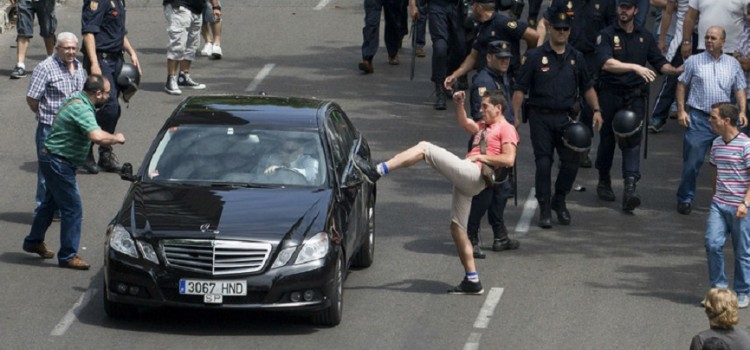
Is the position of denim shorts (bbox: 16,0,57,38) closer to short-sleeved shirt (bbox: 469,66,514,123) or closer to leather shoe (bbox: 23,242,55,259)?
leather shoe (bbox: 23,242,55,259)

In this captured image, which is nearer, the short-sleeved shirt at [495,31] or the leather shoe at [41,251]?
the leather shoe at [41,251]

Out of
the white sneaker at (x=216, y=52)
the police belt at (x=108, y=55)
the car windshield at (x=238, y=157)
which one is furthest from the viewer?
the white sneaker at (x=216, y=52)

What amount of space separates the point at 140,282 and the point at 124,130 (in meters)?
7.46

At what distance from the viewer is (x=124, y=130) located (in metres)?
19.2

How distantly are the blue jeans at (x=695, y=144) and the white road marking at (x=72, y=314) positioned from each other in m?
6.26

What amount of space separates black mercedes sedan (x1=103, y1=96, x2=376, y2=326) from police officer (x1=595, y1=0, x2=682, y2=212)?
129 inches

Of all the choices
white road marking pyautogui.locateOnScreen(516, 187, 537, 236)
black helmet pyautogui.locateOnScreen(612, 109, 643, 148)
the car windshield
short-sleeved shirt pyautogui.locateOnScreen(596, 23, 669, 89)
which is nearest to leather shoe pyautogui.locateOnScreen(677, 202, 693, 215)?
black helmet pyautogui.locateOnScreen(612, 109, 643, 148)

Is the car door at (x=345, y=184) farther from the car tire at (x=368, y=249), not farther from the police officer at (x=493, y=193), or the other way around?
the police officer at (x=493, y=193)

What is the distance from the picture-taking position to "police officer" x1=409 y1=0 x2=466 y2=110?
20.4 meters

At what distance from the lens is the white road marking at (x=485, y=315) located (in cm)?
1211

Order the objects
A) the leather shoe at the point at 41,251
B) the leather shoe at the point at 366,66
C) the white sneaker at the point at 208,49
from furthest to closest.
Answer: the white sneaker at the point at 208,49 → the leather shoe at the point at 366,66 → the leather shoe at the point at 41,251

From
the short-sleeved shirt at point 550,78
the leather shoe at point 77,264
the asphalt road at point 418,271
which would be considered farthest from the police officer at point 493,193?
the leather shoe at point 77,264

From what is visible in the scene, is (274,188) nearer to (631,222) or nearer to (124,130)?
(631,222)

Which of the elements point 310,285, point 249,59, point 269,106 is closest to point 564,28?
point 269,106
